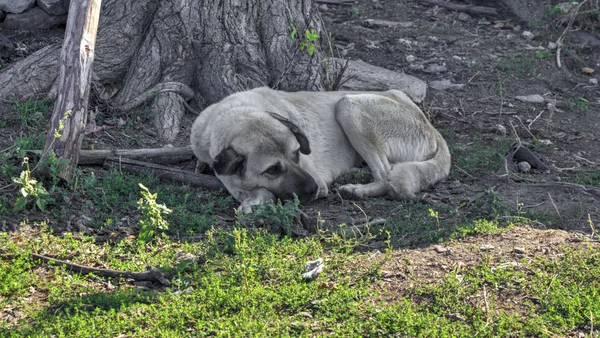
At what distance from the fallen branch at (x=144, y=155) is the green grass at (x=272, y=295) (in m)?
1.60

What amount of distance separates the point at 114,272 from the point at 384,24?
302 inches

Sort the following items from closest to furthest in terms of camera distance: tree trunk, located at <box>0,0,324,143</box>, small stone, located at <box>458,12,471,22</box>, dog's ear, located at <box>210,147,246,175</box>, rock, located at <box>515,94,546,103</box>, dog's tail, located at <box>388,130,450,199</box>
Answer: dog's ear, located at <box>210,147,246,175</box> → dog's tail, located at <box>388,130,450,199</box> → tree trunk, located at <box>0,0,324,143</box> → rock, located at <box>515,94,546,103</box> → small stone, located at <box>458,12,471,22</box>

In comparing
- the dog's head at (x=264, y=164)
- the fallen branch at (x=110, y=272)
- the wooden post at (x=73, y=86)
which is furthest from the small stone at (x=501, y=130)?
the fallen branch at (x=110, y=272)

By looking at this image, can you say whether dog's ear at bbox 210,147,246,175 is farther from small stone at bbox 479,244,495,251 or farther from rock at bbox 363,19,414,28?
rock at bbox 363,19,414,28

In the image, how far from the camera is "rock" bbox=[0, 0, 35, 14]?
8.75 m

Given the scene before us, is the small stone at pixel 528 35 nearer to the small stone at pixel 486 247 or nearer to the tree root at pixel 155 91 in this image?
the tree root at pixel 155 91

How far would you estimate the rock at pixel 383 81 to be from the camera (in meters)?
9.15

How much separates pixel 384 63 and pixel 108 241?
5.95m

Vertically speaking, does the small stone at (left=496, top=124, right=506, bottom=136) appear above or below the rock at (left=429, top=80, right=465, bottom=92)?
below

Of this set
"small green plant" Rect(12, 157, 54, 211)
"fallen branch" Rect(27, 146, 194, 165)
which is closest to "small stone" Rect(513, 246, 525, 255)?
"fallen branch" Rect(27, 146, 194, 165)

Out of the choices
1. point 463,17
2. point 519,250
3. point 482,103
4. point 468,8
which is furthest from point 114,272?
point 468,8

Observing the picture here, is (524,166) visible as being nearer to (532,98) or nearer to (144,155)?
(532,98)

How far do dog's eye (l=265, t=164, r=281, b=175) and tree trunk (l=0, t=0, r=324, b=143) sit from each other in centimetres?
198

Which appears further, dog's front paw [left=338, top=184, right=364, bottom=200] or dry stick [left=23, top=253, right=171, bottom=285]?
dog's front paw [left=338, top=184, right=364, bottom=200]
